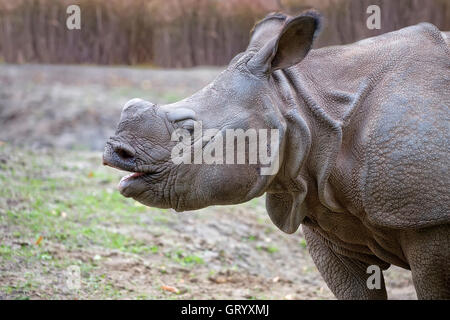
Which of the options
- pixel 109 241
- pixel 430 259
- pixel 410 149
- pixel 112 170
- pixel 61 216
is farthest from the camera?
pixel 112 170

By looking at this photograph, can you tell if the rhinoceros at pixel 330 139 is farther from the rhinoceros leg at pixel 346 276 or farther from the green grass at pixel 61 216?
the green grass at pixel 61 216

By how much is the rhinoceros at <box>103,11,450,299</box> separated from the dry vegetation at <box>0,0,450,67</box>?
315 inches

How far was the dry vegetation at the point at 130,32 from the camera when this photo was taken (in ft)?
43.7

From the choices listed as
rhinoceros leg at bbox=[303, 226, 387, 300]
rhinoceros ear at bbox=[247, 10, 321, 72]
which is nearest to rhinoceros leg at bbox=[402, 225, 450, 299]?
rhinoceros leg at bbox=[303, 226, 387, 300]

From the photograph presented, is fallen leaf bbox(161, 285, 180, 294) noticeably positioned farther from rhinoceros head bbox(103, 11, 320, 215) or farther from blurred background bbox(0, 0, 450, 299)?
rhinoceros head bbox(103, 11, 320, 215)

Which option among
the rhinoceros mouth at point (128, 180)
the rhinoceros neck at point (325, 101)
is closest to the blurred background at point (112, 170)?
the rhinoceros mouth at point (128, 180)

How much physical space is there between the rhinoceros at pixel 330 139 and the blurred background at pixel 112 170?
7.63 feet

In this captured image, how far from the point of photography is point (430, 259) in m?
4.54

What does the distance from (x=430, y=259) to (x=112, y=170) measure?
246 inches

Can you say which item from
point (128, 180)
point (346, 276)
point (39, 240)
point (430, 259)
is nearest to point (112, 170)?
point (39, 240)

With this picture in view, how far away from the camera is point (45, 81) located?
13805mm

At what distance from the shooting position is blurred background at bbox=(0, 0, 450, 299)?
7.18 metres

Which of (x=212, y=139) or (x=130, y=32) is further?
(x=130, y=32)

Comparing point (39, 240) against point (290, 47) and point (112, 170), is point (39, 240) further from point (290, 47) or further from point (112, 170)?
point (290, 47)
